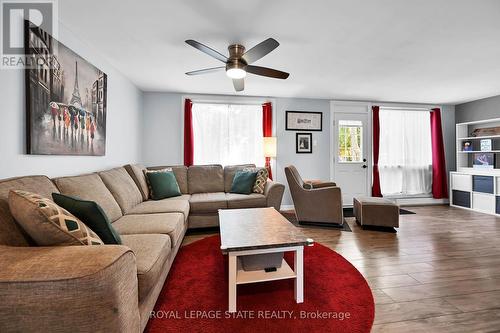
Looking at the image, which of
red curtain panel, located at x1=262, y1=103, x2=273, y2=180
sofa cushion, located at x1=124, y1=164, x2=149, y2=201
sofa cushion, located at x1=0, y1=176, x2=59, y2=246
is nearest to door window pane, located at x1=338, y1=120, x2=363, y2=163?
red curtain panel, located at x1=262, y1=103, x2=273, y2=180

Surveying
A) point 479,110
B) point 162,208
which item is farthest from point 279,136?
point 479,110

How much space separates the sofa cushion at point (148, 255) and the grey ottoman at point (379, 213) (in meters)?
2.87

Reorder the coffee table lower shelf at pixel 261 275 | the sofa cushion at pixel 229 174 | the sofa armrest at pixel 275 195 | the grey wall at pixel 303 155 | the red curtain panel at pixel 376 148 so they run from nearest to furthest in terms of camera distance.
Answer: the coffee table lower shelf at pixel 261 275
the sofa armrest at pixel 275 195
the sofa cushion at pixel 229 174
the grey wall at pixel 303 155
the red curtain panel at pixel 376 148

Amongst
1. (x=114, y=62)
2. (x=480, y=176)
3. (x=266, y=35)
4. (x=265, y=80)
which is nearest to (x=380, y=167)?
(x=480, y=176)

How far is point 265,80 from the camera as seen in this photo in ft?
11.9

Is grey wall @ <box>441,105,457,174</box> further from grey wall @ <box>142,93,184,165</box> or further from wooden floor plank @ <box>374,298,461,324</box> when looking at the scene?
grey wall @ <box>142,93,184,165</box>

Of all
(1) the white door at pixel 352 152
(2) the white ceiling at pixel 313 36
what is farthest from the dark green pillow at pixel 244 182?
(1) the white door at pixel 352 152

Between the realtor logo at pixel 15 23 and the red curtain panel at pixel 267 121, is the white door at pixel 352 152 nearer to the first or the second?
the red curtain panel at pixel 267 121

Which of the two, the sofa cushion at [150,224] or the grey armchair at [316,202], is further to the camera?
the grey armchair at [316,202]

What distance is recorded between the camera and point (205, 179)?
12.7ft

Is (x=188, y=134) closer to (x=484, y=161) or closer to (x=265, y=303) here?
(x=265, y=303)

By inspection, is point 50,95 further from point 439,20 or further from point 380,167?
point 380,167

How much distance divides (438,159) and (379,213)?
3.07m

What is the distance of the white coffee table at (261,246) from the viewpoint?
154 cm
